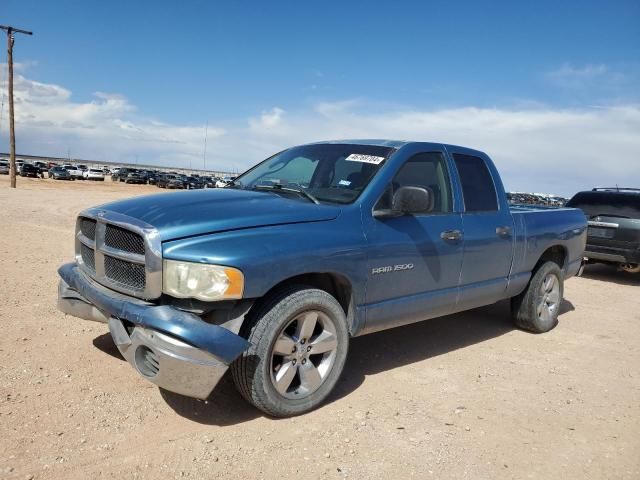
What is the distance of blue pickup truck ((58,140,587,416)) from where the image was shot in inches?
119

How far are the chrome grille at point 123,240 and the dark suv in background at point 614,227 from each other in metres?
9.15

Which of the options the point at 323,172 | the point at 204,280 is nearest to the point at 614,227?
the point at 323,172

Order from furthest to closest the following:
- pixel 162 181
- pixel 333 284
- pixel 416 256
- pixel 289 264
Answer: pixel 162 181 → pixel 416 256 → pixel 333 284 → pixel 289 264

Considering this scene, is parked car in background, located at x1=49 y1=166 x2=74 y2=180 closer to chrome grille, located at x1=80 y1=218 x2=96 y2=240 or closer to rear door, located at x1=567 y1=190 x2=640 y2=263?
rear door, located at x1=567 y1=190 x2=640 y2=263

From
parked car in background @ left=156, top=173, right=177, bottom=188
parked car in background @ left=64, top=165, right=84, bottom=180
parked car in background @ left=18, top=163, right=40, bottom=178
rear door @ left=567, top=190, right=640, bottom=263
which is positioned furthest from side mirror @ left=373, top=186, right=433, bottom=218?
parked car in background @ left=64, top=165, right=84, bottom=180

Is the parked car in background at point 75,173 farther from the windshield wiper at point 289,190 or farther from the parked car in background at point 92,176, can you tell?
the windshield wiper at point 289,190

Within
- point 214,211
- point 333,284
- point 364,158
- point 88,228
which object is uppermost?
point 364,158

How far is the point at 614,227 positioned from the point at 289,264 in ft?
28.2

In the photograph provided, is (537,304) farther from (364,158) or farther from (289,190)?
(289,190)

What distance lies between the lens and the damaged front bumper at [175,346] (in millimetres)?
2914

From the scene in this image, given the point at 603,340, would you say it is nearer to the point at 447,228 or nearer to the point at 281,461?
the point at 447,228

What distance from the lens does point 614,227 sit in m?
9.75

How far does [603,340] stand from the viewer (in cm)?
596

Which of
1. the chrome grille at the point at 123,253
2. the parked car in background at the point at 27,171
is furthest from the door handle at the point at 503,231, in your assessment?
the parked car in background at the point at 27,171
